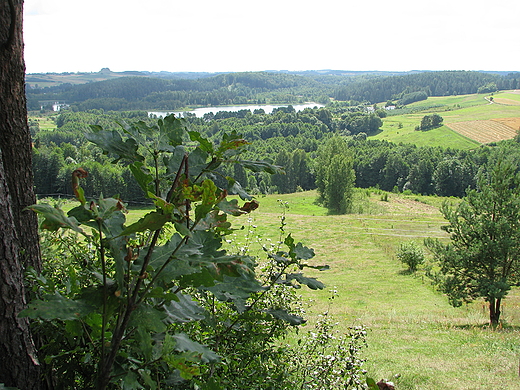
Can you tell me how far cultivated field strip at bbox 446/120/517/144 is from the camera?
8556cm

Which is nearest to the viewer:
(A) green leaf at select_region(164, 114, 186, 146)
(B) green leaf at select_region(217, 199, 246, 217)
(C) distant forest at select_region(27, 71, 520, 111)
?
(B) green leaf at select_region(217, 199, 246, 217)

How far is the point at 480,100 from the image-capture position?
454 ft

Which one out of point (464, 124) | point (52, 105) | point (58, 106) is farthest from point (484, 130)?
point (52, 105)

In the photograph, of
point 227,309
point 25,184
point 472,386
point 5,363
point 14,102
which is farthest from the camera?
point 472,386

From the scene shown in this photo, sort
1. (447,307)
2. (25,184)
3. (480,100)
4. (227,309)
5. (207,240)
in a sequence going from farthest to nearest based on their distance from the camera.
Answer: (480,100), (447,307), (227,309), (25,184), (207,240)

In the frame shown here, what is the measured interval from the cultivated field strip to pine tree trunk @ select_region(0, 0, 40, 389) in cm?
9744

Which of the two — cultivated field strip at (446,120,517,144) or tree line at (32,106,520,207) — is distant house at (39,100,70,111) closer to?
tree line at (32,106,520,207)

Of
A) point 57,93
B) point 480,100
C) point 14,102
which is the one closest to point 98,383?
point 14,102

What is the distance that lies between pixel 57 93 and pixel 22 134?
19090 centimetres

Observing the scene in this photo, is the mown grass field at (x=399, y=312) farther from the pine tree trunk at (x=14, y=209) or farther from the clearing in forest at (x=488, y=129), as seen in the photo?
the clearing in forest at (x=488, y=129)

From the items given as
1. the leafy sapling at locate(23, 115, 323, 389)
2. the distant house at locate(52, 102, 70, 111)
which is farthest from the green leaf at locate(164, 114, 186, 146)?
the distant house at locate(52, 102, 70, 111)

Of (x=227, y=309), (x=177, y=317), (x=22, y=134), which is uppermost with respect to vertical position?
(x=22, y=134)

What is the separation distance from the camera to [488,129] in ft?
305

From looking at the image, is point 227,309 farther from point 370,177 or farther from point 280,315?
point 370,177
